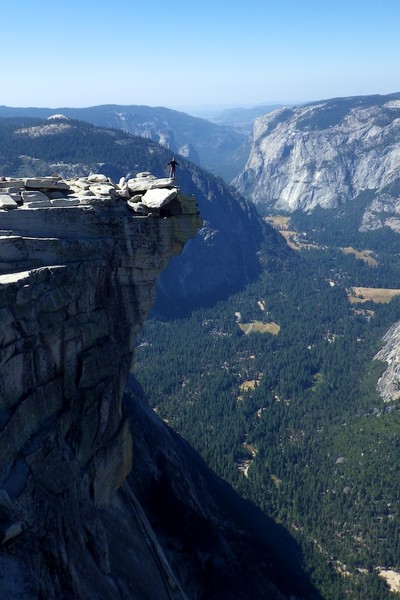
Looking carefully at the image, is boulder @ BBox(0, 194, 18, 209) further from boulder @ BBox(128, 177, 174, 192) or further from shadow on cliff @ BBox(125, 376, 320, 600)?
shadow on cliff @ BBox(125, 376, 320, 600)

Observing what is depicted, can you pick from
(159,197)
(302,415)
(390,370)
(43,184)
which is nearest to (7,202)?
(43,184)

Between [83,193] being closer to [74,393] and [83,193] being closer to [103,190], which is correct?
[103,190]

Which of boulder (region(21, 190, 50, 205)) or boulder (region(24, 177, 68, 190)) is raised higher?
boulder (region(24, 177, 68, 190))

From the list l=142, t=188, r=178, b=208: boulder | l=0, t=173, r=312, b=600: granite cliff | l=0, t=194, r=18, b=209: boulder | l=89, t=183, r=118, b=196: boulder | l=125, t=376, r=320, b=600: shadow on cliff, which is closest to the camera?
l=0, t=173, r=312, b=600: granite cliff

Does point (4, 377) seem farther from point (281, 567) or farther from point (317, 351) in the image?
point (317, 351)

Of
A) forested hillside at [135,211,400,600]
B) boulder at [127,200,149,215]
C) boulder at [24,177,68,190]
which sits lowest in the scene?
forested hillside at [135,211,400,600]

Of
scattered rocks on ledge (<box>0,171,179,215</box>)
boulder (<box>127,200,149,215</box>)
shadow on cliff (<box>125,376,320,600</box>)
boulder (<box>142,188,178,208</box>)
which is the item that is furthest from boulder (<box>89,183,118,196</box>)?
shadow on cliff (<box>125,376,320,600</box>)
